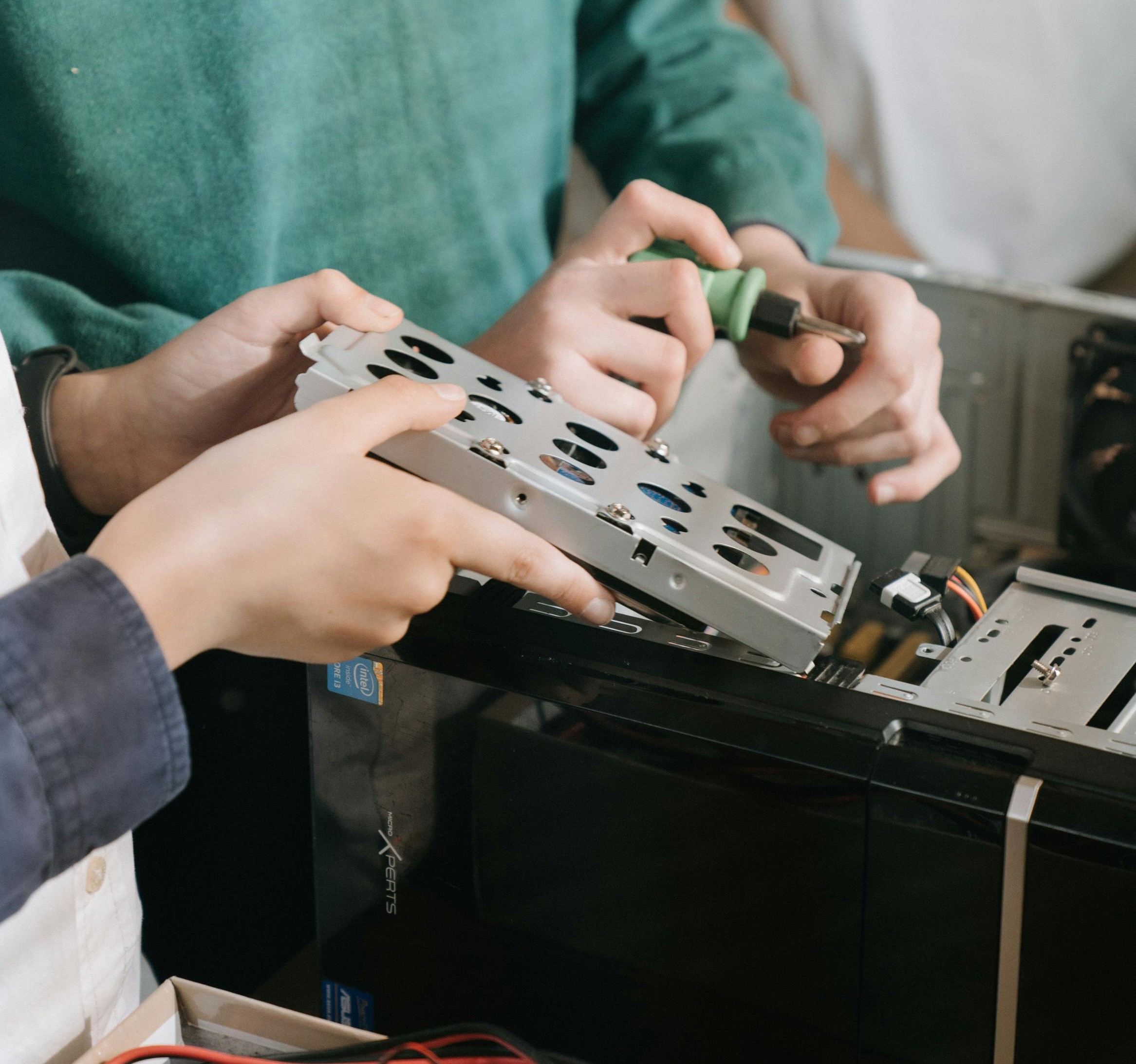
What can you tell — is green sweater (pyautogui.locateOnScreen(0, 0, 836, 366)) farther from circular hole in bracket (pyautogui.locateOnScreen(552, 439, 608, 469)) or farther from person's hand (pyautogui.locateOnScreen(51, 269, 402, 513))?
circular hole in bracket (pyautogui.locateOnScreen(552, 439, 608, 469))

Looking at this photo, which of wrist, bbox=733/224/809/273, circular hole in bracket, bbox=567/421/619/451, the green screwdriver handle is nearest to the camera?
circular hole in bracket, bbox=567/421/619/451

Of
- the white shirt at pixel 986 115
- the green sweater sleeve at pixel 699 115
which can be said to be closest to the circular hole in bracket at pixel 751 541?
the green sweater sleeve at pixel 699 115

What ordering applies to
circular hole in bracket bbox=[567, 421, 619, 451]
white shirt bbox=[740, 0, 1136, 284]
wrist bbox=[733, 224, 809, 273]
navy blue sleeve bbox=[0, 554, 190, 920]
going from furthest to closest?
white shirt bbox=[740, 0, 1136, 284], wrist bbox=[733, 224, 809, 273], circular hole in bracket bbox=[567, 421, 619, 451], navy blue sleeve bbox=[0, 554, 190, 920]

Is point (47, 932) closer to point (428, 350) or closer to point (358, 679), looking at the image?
point (358, 679)

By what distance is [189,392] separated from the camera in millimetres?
611

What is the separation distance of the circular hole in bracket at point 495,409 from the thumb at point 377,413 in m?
0.04

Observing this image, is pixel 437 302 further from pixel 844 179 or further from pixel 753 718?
pixel 844 179

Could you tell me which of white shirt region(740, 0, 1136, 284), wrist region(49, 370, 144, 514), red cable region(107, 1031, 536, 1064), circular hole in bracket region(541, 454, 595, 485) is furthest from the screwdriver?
white shirt region(740, 0, 1136, 284)

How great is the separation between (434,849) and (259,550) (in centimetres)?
19

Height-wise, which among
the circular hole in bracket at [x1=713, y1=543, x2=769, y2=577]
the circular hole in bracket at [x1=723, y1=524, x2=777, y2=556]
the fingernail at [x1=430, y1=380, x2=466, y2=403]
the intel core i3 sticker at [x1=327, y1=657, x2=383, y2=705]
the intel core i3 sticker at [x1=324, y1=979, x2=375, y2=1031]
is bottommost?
the intel core i3 sticker at [x1=324, y1=979, x2=375, y2=1031]

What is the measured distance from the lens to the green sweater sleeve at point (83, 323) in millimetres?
681

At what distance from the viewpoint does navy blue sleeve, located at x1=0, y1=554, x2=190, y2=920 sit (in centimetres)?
35

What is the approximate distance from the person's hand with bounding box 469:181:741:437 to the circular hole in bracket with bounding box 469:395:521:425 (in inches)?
4.9

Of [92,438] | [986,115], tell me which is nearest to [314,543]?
[92,438]
